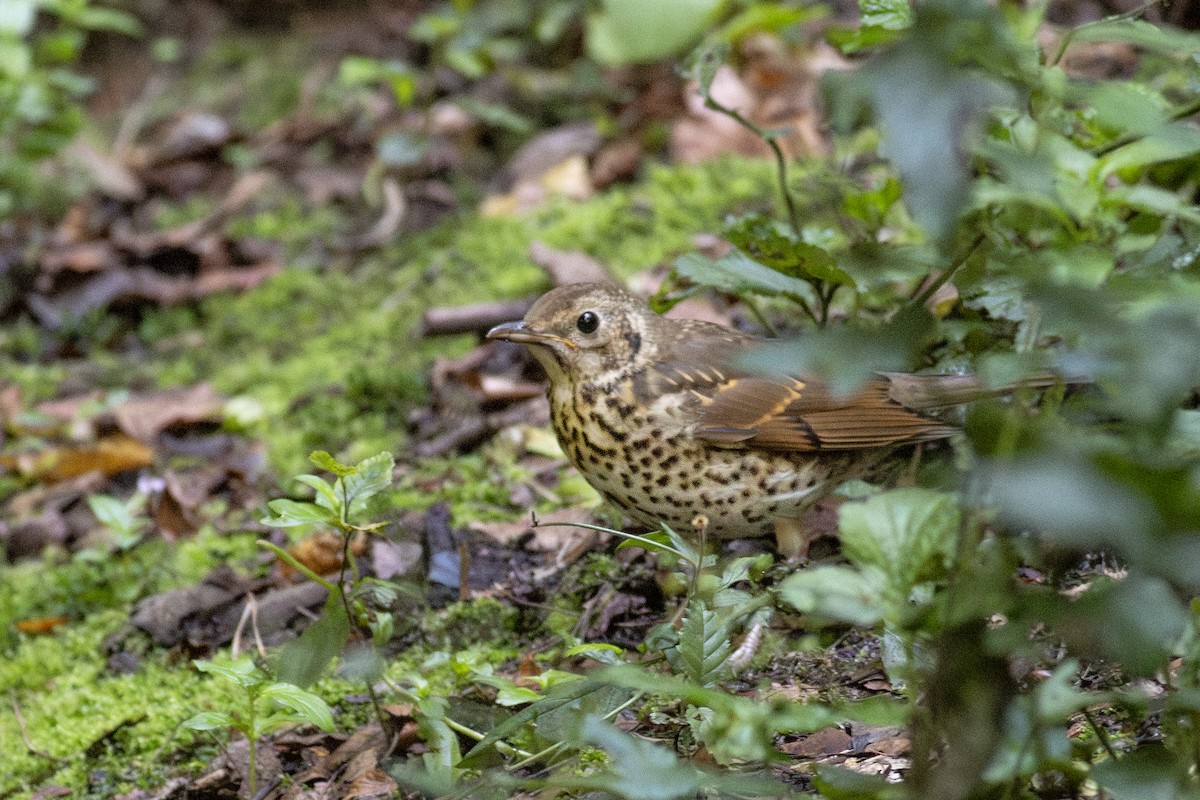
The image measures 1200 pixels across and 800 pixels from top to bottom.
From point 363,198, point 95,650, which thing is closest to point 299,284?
point 363,198

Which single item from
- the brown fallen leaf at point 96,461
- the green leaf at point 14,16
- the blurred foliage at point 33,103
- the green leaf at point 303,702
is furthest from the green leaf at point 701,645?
the green leaf at point 14,16

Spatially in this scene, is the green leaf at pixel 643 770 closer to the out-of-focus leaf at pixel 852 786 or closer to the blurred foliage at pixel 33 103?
the out-of-focus leaf at pixel 852 786

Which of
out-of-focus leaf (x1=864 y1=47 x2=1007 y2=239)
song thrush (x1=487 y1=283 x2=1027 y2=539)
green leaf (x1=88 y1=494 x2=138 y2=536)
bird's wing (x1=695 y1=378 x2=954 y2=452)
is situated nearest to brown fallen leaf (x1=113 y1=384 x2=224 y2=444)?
green leaf (x1=88 y1=494 x2=138 y2=536)

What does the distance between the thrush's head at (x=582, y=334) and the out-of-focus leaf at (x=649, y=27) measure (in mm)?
2971

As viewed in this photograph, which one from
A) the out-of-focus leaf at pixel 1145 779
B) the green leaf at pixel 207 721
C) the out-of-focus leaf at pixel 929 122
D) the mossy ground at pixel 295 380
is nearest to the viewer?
the out-of-focus leaf at pixel 929 122

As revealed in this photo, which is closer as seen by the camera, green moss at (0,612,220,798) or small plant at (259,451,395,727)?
small plant at (259,451,395,727)

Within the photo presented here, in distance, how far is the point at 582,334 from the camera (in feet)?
11.3

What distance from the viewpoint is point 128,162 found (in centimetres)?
731

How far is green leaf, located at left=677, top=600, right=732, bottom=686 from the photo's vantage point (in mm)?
2244

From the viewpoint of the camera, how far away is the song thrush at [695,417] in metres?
3.28

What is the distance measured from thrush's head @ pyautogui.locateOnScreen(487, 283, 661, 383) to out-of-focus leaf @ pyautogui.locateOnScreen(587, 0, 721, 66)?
297 centimetres

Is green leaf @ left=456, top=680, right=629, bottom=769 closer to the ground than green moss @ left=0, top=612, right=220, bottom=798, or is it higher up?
higher up

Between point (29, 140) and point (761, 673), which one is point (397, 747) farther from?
point (29, 140)

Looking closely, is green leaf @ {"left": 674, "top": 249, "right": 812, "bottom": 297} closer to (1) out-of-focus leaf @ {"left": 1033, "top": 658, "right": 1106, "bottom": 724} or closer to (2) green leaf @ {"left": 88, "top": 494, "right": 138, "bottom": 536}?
(1) out-of-focus leaf @ {"left": 1033, "top": 658, "right": 1106, "bottom": 724}
